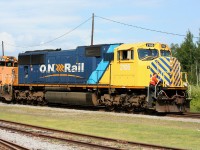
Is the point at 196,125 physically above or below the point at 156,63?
below

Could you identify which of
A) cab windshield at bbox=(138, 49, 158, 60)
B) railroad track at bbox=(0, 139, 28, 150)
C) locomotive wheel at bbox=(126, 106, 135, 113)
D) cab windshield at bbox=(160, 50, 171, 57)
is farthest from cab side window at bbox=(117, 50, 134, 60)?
railroad track at bbox=(0, 139, 28, 150)

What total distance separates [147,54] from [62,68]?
7323 millimetres

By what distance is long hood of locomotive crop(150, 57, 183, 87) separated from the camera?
69.2ft

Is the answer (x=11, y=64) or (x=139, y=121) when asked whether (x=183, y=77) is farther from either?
(x=11, y=64)

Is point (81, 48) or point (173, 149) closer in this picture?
point (173, 149)

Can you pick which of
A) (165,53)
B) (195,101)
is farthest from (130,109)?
(195,101)

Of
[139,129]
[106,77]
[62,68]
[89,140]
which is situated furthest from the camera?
[62,68]

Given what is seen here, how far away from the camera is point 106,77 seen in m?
23.7

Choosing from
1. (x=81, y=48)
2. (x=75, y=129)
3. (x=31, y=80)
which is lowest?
(x=75, y=129)

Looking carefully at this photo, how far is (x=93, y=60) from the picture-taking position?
24.7 metres

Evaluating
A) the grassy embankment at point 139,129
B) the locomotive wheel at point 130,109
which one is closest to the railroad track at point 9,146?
the grassy embankment at point 139,129

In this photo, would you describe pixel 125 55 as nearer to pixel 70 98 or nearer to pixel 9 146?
pixel 70 98

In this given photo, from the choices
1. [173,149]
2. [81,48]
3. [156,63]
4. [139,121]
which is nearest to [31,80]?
[81,48]

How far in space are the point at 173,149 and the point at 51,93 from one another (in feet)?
59.8
